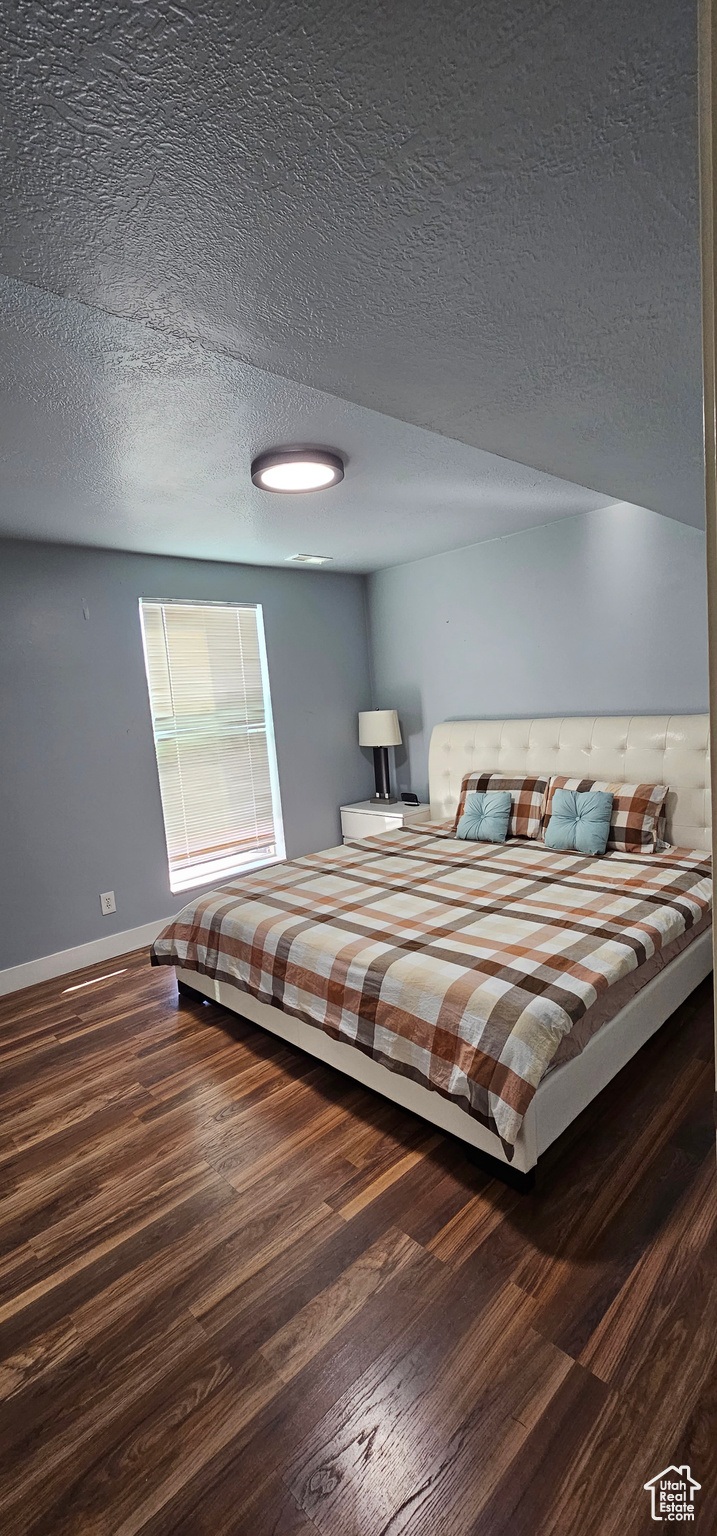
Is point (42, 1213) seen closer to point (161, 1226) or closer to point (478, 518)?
point (161, 1226)

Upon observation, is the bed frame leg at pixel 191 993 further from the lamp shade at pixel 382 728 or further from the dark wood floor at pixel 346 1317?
the lamp shade at pixel 382 728

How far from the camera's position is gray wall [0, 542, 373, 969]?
336 centimetres

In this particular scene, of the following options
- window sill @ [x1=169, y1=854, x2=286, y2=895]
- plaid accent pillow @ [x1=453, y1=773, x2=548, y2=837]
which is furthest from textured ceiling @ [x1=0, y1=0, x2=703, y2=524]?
window sill @ [x1=169, y1=854, x2=286, y2=895]

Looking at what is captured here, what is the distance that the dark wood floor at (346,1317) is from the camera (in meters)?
1.18

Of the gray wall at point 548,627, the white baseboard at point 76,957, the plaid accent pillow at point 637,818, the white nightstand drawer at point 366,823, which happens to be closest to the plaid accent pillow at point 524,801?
the plaid accent pillow at point 637,818

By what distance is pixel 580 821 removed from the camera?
3.28 m

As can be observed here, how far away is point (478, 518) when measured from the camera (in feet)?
11.8

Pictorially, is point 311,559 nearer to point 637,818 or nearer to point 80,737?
point 80,737

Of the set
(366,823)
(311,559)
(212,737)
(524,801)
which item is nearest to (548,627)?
(524,801)

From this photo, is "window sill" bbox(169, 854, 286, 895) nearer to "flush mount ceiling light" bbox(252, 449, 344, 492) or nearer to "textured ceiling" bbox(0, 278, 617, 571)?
"textured ceiling" bbox(0, 278, 617, 571)

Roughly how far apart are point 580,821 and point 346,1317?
2.34 meters

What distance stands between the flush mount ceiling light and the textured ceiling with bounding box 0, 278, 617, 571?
0.25 ft

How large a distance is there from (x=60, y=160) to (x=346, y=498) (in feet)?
7.77

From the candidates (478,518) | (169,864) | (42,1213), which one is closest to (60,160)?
(42,1213)
